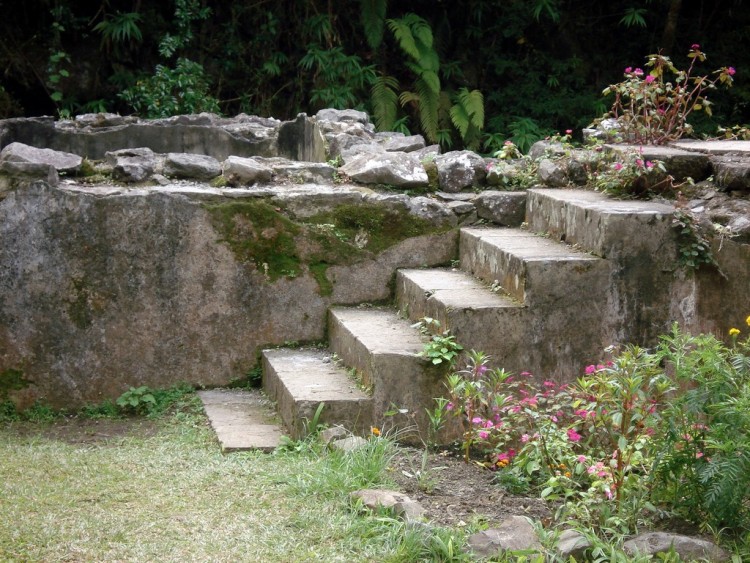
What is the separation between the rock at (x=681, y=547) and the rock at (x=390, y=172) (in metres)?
2.65

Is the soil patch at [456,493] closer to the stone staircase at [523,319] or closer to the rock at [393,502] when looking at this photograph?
the rock at [393,502]

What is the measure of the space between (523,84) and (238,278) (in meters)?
7.83

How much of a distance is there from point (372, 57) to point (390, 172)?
6.71m

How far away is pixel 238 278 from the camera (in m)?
4.64

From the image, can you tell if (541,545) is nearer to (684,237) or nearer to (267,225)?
(684,237)

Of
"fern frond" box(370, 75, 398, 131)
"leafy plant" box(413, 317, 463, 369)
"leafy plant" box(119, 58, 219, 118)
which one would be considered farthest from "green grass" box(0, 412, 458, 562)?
"fern frond" box(370, 75, 398, 131)

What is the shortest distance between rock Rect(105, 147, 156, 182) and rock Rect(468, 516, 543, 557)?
9.17 feet

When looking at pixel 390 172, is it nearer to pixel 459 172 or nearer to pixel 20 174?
pixel 459 172

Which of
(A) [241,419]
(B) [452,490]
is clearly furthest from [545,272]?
(A) [241,419]

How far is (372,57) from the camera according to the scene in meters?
11.3

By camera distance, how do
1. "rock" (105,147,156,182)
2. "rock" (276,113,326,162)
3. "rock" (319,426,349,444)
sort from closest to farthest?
"rock" (319,426,349,444) → "rock" (105,147,156,182) → "rock" (276,113,326,162)

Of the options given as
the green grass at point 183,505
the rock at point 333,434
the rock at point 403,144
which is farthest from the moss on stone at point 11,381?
the rock at point 403,144

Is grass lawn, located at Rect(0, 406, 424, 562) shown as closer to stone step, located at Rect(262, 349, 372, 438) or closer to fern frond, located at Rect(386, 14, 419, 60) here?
stone step, located at Rect(262, 349, 372, 438)

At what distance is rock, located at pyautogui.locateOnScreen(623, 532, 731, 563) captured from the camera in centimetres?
274
